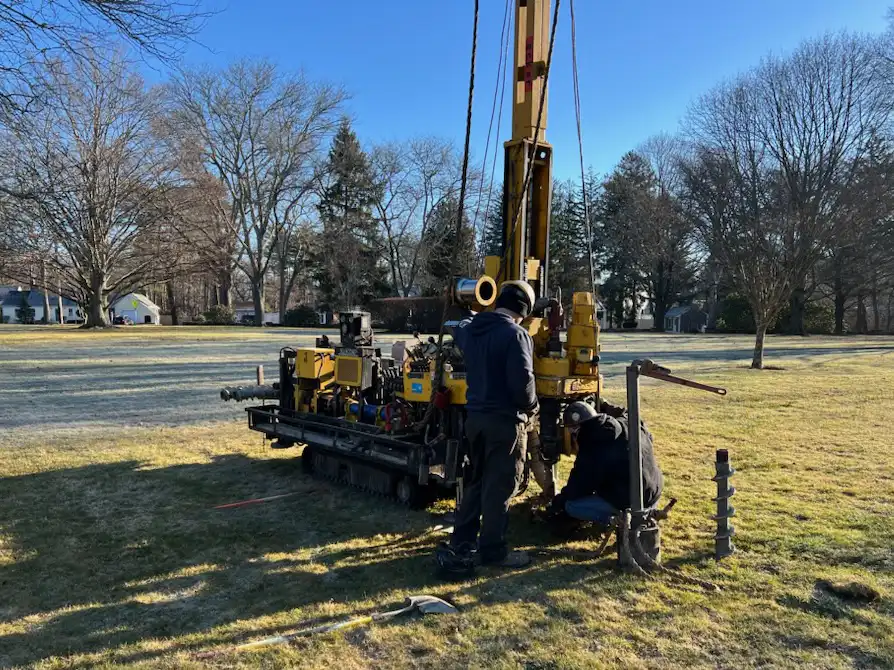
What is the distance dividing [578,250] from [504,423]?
168 feet

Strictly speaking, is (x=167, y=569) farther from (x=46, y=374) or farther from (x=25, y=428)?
Answer: (x=46, y=374)

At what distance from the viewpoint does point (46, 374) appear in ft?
49.6

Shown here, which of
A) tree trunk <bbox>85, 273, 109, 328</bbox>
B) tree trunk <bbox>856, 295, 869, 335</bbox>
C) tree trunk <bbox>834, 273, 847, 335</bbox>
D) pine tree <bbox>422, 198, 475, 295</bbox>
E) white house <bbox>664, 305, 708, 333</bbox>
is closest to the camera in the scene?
tree trunk <bbox>85, 273, 109, 328</bbox>

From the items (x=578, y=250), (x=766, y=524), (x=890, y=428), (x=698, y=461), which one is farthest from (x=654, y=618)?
(x=578, y=250)

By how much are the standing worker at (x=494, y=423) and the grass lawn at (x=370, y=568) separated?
19 centimetres

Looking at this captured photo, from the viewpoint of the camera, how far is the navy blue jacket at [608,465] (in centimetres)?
450

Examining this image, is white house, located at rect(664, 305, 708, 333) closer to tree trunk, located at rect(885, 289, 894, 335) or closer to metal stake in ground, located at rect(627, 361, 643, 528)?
tree trunk, located at rect(885, 289, 894, 335)

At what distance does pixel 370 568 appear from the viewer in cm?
436

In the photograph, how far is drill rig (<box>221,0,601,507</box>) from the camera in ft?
16.8

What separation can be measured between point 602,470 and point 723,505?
0.86 m

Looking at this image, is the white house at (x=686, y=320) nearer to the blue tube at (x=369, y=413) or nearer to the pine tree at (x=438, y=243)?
the pine tree at (x=438, y=243)

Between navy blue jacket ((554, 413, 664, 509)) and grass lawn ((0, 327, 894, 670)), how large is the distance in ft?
1.58

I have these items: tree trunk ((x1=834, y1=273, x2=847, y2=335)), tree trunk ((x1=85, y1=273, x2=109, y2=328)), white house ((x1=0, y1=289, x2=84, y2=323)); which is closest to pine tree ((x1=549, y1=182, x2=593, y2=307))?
tree trunk ((x1=834, y1=273, x2=847, y2=335))

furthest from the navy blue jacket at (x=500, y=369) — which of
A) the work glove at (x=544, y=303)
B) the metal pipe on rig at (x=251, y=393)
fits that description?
the metal pipe on rig at (x=251, y=393)
